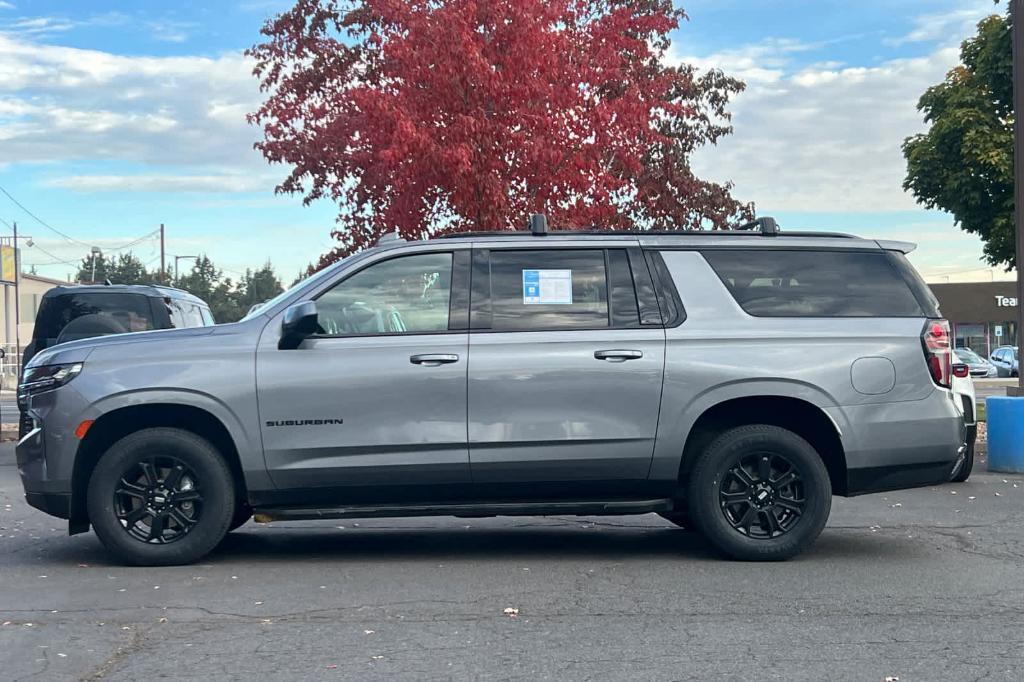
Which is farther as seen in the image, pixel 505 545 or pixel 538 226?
pixel 505 545

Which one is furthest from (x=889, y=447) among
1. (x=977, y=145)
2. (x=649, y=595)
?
(x=977, y=145)

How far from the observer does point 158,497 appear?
7.49 m

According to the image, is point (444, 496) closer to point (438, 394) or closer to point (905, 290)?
point (438, 394)

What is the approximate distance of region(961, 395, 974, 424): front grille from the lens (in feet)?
26.2

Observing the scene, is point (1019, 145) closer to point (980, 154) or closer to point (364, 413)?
point (364, 413)

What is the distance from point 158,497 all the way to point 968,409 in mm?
4964

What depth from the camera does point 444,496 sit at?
7555 millimetres

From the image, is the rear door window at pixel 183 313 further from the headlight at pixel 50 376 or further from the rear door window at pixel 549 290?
the rear door window at pixel 549 290

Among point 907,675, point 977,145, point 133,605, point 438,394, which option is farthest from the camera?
point 977,145

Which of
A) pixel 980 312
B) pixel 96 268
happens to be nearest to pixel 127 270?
pixel 96 268

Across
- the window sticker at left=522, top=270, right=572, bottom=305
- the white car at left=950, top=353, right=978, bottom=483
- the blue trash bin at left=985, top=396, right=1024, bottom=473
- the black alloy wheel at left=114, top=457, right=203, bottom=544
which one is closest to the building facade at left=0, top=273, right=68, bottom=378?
the blue trash bin at left=985, top=396, right=1024, bottom=473

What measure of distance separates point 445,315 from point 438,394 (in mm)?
492

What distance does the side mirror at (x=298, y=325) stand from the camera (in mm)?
7305

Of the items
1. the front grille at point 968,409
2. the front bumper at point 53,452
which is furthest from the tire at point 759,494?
the front bumper at point 53,452
